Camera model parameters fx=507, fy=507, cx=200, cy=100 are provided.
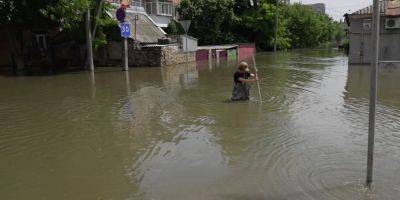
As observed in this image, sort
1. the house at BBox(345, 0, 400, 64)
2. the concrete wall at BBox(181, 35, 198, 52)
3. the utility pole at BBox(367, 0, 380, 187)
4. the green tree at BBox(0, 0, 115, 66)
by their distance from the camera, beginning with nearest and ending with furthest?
the utility pole at BBox(367, 0, 380, 187), the green tree at BBox(0, 0, 115, 66), the house at BBox(345, 0, 400, 64), the concrete wall at BBox(181, 35, 198, 52)

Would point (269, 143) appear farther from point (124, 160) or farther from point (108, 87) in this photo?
point (108, 87)

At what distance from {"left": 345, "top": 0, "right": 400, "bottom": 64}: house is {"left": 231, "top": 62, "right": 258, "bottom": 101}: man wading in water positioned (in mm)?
15367

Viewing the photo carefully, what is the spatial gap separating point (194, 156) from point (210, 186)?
1.61m

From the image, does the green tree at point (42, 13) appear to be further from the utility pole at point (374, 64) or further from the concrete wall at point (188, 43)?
the utility pole at point (374, 64)

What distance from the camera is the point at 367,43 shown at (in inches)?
1104

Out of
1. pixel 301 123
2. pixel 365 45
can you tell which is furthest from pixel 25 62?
pixel 301 123

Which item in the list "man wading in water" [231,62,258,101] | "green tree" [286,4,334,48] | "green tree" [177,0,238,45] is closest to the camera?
A: "man wading in water" [231,62,258,101]

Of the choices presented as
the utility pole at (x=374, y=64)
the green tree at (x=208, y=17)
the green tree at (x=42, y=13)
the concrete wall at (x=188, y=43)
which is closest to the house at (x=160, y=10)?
the green tree at (x=208, y=17)

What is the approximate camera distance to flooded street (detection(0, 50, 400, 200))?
21.5 ft

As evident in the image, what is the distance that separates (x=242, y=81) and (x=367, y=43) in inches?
670

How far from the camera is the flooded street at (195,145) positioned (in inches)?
258

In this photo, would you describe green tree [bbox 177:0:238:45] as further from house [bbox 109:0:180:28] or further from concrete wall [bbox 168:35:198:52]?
concrete wall [bbox 168:35:198:52]

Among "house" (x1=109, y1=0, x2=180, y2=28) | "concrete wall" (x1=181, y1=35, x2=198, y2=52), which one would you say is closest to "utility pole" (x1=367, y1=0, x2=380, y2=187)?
"concrete wall" (x1=181, y1=35, x2=198, y2=52)

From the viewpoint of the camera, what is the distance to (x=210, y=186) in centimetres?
657
